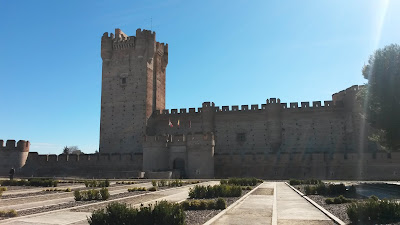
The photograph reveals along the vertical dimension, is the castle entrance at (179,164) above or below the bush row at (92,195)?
above

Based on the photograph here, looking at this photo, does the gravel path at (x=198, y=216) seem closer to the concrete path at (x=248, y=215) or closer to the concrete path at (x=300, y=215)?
the concrete path at (x=248, y=215)

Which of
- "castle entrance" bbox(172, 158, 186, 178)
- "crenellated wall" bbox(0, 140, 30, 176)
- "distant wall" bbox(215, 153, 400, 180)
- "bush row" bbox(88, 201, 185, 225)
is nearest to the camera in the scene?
"bush row" bbox(88, 201, 185, 225)

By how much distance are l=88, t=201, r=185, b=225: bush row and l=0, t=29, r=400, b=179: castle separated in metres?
21.9

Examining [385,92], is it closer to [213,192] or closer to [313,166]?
[313,166]

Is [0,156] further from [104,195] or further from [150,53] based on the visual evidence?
[104,195]

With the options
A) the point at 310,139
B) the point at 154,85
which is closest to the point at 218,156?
the point at 310,139

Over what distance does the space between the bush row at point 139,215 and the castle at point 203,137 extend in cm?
2192

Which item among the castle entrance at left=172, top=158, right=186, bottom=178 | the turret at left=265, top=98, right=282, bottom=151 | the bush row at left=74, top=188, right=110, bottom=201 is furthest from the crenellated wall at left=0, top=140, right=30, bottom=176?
the bush row at left=74, top=188, right=110, bottom=201

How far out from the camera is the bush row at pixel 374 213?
6923 mm

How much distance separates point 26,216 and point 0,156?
32.5 meters

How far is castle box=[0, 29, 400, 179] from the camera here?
30.0m

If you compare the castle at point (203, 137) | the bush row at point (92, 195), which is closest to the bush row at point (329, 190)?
the bush row at point (92, 195)

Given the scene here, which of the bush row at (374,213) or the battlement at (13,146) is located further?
the battlement at (13,146)

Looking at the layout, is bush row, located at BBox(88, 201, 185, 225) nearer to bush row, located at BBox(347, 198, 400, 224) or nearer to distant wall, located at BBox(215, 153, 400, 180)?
bush row, located at BBox(347, 198, 400, 224)
